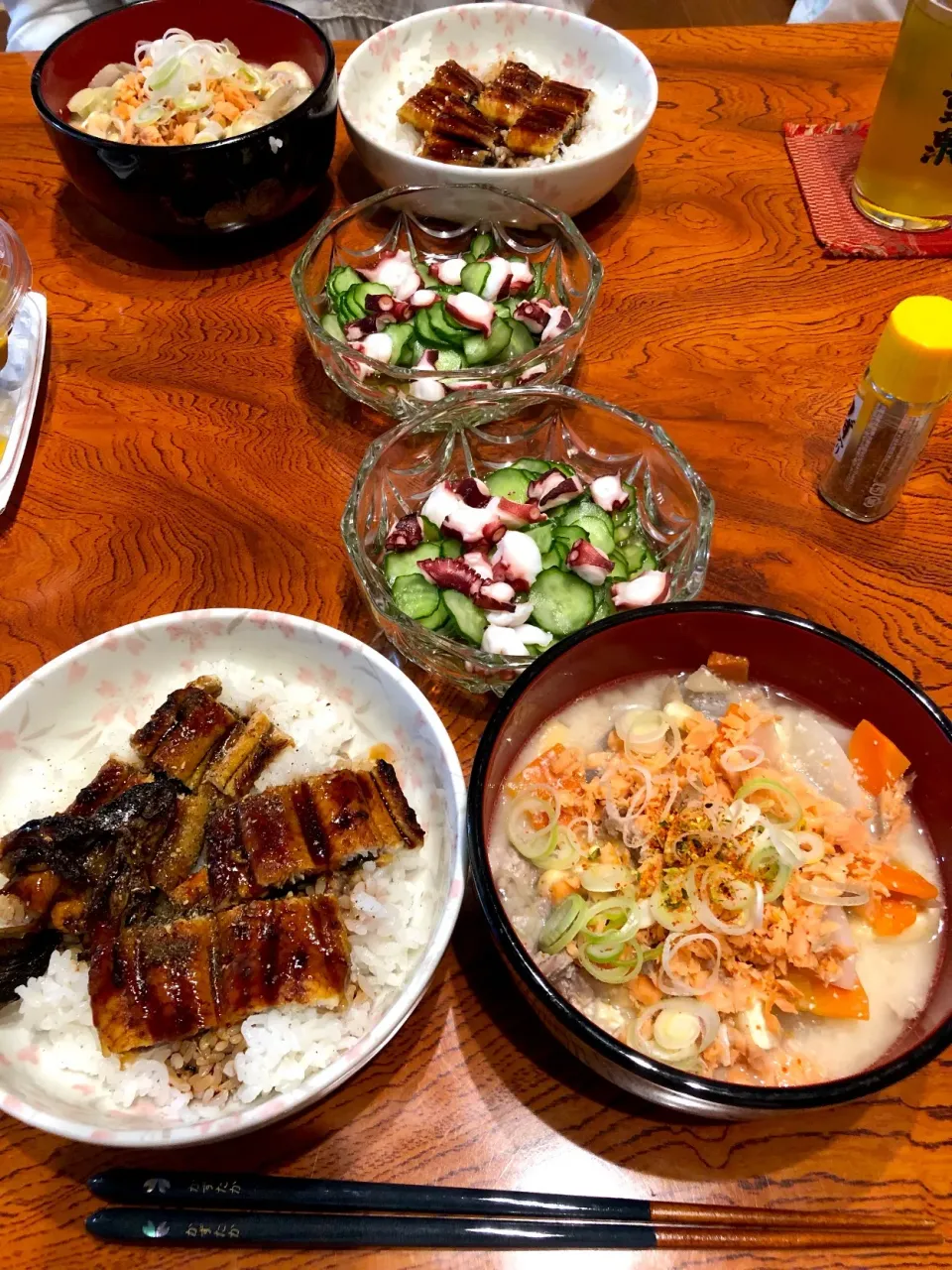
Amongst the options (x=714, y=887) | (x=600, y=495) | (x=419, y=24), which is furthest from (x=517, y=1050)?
(x=419, y=24)

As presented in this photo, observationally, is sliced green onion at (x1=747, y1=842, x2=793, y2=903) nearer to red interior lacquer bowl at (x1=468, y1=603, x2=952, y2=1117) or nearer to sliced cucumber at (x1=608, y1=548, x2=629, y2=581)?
red interior lacquer bowl at (x1=468, y1=603, x2=952, y2=1117)

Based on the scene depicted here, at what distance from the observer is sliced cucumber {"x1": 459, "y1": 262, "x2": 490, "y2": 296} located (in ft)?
6.49

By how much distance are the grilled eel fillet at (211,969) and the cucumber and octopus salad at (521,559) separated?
51 cm

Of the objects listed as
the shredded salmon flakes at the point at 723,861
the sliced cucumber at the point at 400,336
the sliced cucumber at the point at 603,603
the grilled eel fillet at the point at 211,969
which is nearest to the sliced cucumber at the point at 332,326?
the sliced cucumber at the point at 400,336

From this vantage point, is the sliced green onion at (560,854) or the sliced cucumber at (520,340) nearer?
the sliced green onion at (560,854)

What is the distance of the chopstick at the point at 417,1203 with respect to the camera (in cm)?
106

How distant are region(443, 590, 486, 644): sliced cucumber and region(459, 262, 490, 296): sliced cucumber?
87 cm

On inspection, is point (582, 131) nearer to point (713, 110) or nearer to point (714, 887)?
point (713, 110)

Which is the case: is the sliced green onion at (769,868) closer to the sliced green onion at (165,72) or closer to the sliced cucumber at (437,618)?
the sliced cucumber at (437,618)

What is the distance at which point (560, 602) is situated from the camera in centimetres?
147

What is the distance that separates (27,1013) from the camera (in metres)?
1.12

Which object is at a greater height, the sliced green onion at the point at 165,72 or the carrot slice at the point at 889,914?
the sliced green onion at the point at 165,72

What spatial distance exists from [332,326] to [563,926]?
4.78 ft

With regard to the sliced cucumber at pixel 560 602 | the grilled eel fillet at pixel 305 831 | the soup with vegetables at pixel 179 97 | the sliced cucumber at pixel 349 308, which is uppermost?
the soup with vegetables at pixel 179 97
